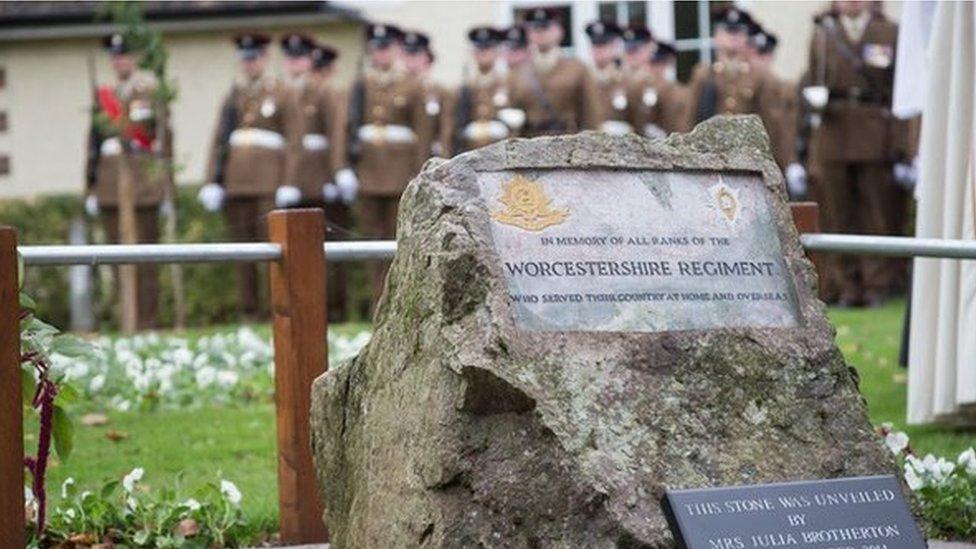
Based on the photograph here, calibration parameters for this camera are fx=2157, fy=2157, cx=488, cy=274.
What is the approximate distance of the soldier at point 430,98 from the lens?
1828 cm

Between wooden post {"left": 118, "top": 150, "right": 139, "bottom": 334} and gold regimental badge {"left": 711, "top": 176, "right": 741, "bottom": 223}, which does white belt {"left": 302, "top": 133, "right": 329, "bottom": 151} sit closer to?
wooden post {"left": 118, "top": 150, "right": 139, "bottom": 334}

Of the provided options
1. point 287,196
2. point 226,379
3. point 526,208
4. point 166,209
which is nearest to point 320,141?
point 287,196

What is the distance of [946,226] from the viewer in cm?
827

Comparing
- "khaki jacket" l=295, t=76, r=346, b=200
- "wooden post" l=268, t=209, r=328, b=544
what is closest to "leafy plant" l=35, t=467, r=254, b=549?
"wooden post" l=268, t=209, r=328, b=544

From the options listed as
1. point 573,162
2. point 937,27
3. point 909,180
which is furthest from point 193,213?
point 573,162

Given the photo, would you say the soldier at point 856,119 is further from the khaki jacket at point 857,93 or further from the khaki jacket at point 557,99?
the khaki jacket at point 557,99

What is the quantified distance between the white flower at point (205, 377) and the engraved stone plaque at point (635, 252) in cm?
591

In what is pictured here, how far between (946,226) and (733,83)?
9691mm

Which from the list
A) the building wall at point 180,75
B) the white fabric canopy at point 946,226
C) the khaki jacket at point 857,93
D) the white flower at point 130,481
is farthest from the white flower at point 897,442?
the building wall at point 180,75

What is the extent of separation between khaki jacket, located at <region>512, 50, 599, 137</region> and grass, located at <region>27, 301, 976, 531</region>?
733 cm

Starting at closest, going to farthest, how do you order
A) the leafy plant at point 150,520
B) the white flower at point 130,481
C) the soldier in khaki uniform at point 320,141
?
the leafy plant at point 150,520
the white flower at point 130,481
the soldier in khaki uniform at point 320,141

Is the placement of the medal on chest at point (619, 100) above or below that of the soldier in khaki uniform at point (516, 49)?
below

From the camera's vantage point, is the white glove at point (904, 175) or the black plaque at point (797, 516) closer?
the black plaque at point (797, 516)

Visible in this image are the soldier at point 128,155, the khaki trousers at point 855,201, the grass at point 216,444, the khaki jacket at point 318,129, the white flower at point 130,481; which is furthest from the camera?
the khaki jacket at point 318,129
